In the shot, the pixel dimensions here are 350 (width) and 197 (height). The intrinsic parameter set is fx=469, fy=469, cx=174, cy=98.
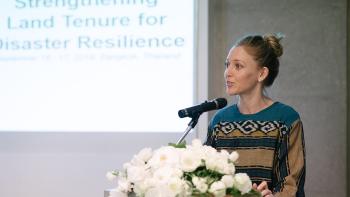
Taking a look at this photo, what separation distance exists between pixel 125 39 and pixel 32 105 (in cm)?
75

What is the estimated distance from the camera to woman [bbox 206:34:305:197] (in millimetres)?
1671

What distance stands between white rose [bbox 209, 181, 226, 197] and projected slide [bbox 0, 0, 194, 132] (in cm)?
184

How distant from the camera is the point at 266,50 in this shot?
1.83 m

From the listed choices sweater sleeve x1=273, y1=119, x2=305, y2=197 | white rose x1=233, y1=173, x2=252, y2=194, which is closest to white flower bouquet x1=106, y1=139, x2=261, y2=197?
white rose x1=233, y1=173, x2=252, y2=194

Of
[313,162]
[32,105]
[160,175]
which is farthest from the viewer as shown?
[32,105]

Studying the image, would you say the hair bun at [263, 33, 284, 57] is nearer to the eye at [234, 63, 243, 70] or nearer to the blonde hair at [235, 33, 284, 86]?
the blonde hair at [235, 33, 284, 86]

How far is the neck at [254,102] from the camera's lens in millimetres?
1817

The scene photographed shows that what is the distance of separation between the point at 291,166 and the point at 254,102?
0.98 feet

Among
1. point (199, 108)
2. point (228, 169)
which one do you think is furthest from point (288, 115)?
point (228, 169)

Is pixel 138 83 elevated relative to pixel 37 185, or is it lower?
elevated

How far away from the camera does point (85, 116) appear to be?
2.98 meters

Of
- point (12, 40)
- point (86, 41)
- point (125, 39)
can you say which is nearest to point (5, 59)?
point (12, 40)

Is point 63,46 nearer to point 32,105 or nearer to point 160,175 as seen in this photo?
point 32,105

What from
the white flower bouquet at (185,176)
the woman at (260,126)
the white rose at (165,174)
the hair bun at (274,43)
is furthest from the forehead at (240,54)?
the white rose at (165,174)
